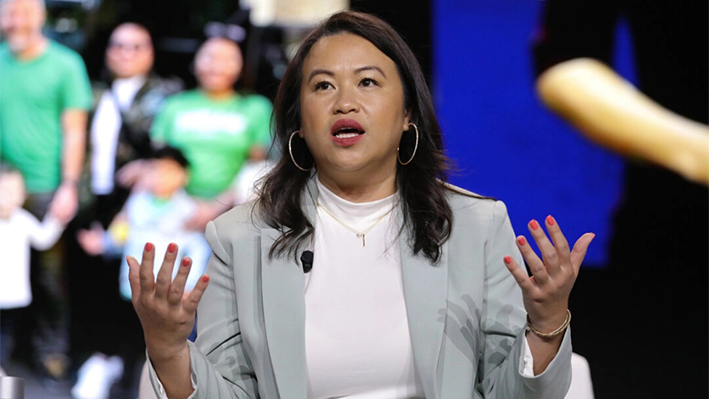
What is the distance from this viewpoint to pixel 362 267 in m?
1.78

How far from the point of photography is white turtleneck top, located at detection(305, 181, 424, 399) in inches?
67.3

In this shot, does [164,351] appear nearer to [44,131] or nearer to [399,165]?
[399,165]

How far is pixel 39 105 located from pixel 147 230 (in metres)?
0.74

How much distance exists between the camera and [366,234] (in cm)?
182

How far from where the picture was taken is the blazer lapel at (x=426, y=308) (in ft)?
5.51

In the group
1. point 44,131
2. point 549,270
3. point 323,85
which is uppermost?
point 323,85

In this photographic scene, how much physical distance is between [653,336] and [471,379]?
2468 millimetres

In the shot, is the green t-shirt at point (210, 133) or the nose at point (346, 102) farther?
the green t-shirt at point (210, 133)

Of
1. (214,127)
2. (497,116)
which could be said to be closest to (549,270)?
(497,116)

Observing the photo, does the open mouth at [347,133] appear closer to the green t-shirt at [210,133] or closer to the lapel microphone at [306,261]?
the lapel microphone at [306,261]

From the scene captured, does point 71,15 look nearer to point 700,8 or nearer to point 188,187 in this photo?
point 188,187

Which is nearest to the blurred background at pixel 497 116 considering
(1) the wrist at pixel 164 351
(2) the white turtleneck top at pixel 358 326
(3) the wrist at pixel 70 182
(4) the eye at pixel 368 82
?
(3) the wrist at pixel 70 182

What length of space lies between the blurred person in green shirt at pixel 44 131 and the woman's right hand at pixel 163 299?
225 centimetres

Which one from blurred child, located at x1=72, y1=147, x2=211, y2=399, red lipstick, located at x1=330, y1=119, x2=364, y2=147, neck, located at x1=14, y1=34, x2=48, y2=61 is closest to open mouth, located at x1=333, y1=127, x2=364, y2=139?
red lipstick, located at x1=330, y1=119, x2=364, y2=147
